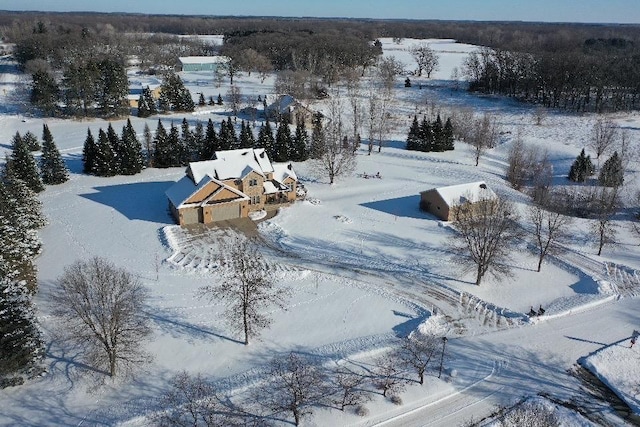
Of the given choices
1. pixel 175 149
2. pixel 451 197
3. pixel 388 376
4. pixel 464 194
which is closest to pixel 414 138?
pixel 464 194

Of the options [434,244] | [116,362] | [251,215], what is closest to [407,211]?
[434,244]

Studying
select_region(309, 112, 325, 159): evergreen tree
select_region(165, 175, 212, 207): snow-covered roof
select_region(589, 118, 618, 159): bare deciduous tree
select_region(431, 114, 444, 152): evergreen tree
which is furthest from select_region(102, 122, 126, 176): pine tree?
select_region(589, 118, 618, 159): bare deciduous tree

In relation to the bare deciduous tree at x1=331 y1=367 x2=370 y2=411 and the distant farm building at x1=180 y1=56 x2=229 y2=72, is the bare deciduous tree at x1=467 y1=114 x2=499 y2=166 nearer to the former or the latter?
the bare deciduous tree at x1=331 y1=367 x2=370 y2=411

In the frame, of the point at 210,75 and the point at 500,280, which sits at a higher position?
the point at 210,75

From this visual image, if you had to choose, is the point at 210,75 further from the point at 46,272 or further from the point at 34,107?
the point at 46,272

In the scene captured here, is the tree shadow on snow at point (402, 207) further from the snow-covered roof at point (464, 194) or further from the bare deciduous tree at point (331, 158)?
the bare deciduous tree at point (331, 158)

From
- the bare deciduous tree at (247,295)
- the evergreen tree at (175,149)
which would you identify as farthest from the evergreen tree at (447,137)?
the bare deciduous tree at (247,295)
